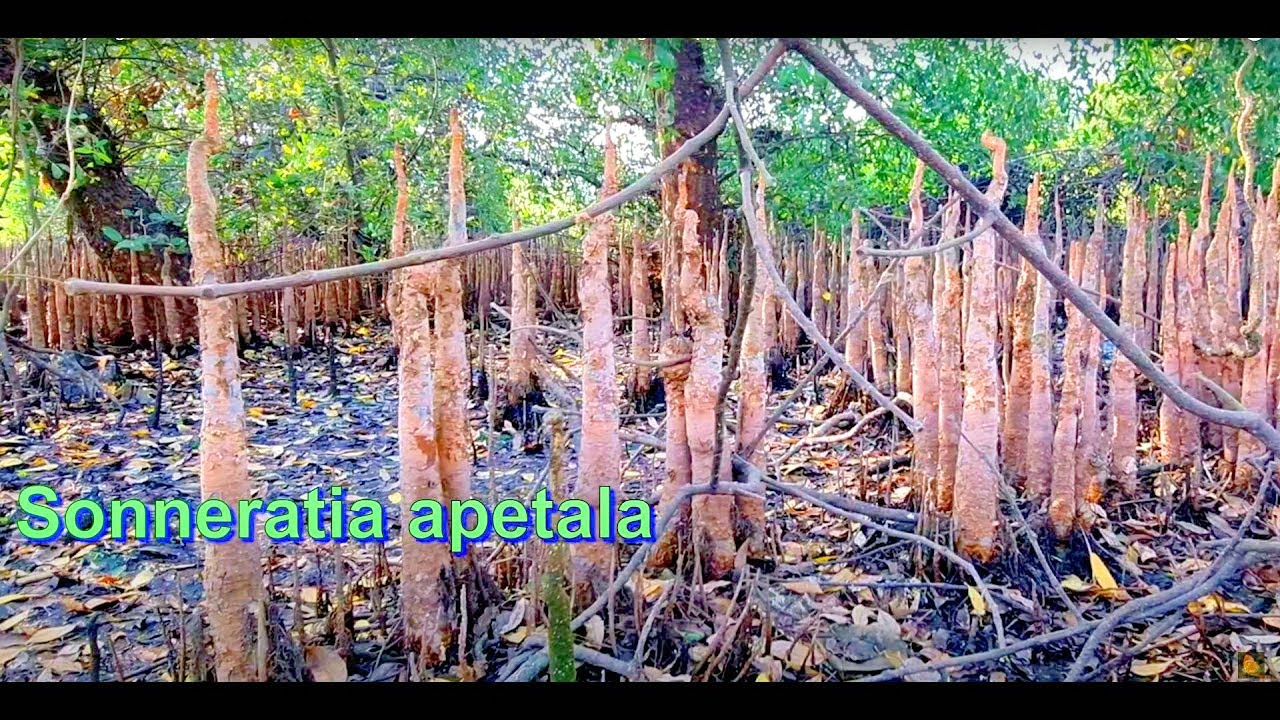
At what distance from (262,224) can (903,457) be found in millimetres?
2824

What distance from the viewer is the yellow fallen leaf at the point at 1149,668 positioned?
1.62 metres

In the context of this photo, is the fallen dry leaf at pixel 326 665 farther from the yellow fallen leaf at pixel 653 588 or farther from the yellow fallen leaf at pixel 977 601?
the yellow fallen leaf at pixel 977 601

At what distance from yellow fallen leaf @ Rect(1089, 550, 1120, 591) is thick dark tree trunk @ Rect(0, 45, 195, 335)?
330 cm

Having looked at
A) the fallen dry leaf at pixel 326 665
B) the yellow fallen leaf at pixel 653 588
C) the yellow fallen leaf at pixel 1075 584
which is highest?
the yellow fallen leaf at pixel 653 588

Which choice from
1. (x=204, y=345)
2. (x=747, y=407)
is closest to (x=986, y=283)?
(x=747, y=407)

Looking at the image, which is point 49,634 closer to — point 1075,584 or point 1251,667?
point 1075,584

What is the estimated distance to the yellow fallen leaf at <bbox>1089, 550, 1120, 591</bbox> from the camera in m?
1.93

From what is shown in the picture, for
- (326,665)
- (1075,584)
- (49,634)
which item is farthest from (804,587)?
(49,634)

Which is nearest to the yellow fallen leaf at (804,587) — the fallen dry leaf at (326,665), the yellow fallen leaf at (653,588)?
the yellow fallen leaf at (653,588)

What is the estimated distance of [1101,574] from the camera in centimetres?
196

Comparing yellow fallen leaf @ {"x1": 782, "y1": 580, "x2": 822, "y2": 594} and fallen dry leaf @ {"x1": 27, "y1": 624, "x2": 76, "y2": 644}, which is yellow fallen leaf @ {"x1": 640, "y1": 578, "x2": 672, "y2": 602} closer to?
yellow fallen leaf @ {"x1": 782, "y1": 580, "x2": 822, "y2": 594}

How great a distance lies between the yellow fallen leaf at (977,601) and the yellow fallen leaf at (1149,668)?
0.94 ft

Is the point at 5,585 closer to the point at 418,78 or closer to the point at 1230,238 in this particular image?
the point at 418,78

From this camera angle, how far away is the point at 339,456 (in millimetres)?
2621
